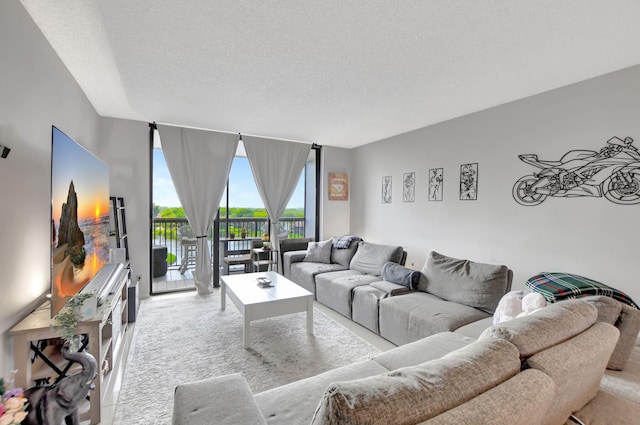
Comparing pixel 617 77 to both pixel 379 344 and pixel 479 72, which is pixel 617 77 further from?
pixel 379 344

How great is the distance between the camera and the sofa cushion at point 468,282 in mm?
2527

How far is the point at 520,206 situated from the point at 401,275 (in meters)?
1.56

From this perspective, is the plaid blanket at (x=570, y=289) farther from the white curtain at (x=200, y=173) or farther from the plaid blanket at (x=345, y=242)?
the white curtain at (x=200, y=173)

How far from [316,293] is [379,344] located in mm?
1372

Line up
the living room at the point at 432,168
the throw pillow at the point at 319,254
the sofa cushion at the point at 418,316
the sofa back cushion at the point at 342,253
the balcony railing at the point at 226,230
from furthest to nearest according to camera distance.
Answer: the balcony railing at the point at 226,230 → the throw pillow at the point at 319,254 → the sofa back cushion at the point at 342,253 → the sofa cushion at the point at 418,316 → the living room at the point at 432,168

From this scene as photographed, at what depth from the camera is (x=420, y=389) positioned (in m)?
0.81

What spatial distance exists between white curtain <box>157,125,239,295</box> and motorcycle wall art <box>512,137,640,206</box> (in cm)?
410

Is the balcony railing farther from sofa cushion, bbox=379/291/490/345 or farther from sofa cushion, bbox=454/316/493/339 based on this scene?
sofa cushion, bbox=454/316/493/339

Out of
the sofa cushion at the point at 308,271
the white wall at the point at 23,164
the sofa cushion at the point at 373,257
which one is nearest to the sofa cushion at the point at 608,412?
the sofa cushion at the point at 373,257

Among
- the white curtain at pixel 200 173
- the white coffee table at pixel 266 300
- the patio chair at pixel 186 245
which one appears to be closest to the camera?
the white coffee table at pixel 266 300

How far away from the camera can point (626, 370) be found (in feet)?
5.18

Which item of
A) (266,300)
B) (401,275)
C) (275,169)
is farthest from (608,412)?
(275,169)

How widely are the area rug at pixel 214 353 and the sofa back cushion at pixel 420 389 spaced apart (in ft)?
5.26

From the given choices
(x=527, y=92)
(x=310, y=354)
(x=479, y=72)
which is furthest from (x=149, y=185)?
(x=527, y=92)
